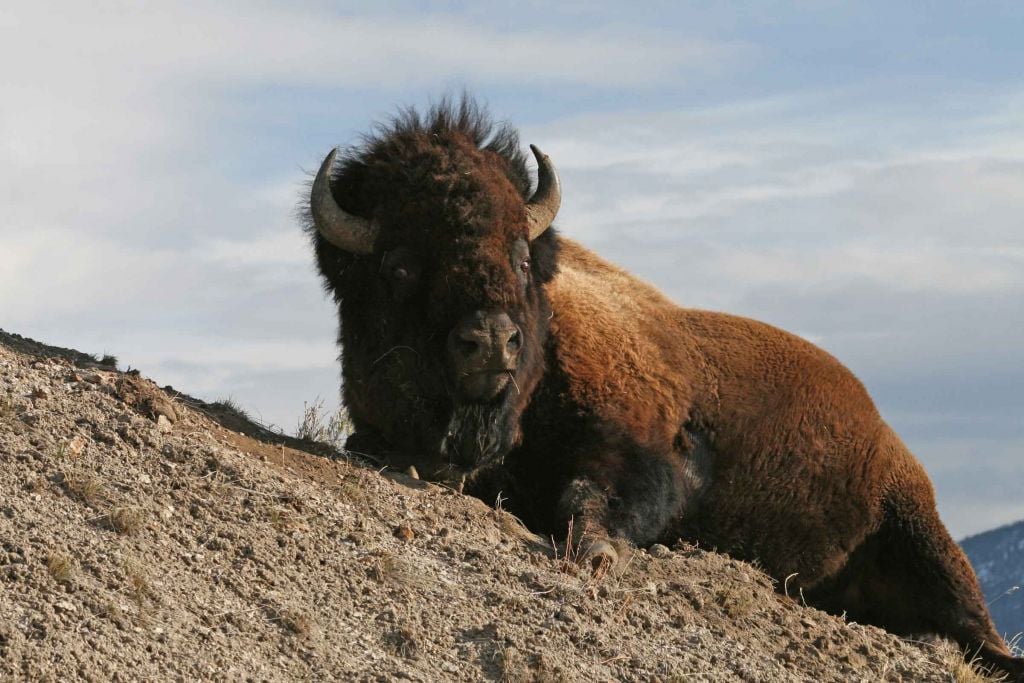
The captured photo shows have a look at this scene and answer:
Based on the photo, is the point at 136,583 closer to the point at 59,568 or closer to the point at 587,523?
the point at 59,568

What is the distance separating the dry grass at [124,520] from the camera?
675 centimetres

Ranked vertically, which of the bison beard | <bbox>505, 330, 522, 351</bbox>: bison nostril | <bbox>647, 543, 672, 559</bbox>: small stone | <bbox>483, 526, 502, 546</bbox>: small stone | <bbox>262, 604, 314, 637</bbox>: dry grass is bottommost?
<bbox>262, 604, 314, 637</bbox>: dry grass

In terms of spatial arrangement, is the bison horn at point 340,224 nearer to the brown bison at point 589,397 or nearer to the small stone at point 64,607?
the brown bison at point 589,397

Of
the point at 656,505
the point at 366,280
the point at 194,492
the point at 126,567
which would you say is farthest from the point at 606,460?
the point at 126,567

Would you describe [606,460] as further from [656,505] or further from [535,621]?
[535,621]

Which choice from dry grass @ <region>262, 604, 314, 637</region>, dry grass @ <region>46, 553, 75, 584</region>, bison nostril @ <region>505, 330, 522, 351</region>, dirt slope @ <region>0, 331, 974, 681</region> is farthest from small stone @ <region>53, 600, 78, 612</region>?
bison nostril @ <region>505, 330, 522, 351</region>

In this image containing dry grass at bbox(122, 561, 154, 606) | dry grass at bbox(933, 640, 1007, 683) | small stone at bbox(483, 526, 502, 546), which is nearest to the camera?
dry grass at bbox(122, 561, 154, 606)

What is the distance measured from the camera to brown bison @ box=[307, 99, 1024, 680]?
8.43 metres

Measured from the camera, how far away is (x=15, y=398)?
25.3 feet

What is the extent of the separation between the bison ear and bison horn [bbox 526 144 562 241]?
0.08 metres

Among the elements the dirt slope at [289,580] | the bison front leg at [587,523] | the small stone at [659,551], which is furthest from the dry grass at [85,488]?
the small stone at [659,551]

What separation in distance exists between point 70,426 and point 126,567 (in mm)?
1400

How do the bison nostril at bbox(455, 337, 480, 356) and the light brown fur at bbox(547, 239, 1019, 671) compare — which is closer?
the bison nostril at bbox(455, 337, 480, 356)

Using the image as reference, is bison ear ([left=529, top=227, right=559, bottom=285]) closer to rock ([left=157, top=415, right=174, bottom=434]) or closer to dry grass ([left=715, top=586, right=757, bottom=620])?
dry grass ([left=715, top=586, right=757, bottom=620])
